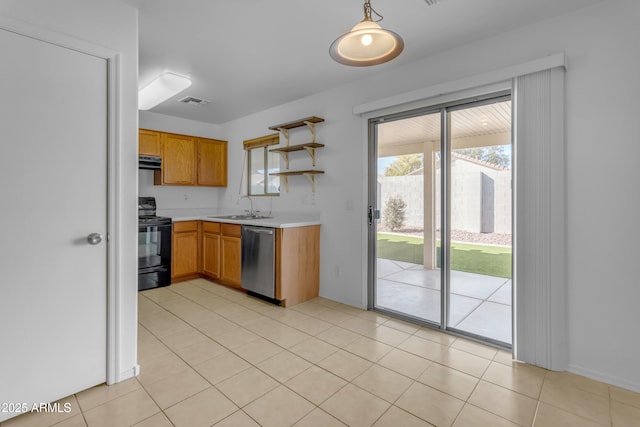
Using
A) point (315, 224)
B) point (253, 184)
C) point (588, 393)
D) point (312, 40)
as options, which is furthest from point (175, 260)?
point (588, 393)

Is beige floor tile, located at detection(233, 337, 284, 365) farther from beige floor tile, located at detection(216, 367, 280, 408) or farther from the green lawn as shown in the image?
the green lawn

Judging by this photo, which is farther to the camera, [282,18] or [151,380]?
[282,18]

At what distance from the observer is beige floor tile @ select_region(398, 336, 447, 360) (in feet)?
7.86

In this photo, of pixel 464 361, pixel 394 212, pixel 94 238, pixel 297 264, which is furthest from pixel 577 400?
pixel 94 238

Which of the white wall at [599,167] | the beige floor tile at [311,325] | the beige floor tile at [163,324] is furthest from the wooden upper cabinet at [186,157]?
the white wall at [599,167]

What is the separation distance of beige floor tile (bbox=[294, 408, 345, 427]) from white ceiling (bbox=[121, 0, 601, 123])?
2585 millimetres

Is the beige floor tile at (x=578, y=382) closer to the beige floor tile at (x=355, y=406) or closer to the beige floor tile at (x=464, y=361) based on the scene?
the beige floor tile at (x=464, y=361)

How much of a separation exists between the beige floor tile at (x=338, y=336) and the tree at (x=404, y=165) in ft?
5.45

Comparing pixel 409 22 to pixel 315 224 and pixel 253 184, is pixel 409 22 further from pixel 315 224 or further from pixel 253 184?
pixel 253 184

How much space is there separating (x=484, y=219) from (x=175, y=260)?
3.93 metres

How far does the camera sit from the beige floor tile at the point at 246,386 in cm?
186

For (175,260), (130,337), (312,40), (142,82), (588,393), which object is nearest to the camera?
(588,393)

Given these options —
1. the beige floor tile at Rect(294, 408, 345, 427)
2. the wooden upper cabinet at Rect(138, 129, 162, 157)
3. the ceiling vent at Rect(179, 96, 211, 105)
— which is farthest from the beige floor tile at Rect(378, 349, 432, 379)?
the wooden upper cabinet at Rect(138, 129, 162, 157)

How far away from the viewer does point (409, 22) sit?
228cm
